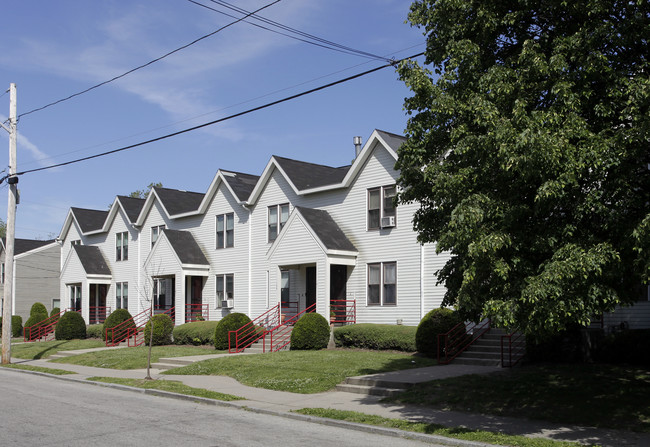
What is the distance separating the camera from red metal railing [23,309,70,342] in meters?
42.1

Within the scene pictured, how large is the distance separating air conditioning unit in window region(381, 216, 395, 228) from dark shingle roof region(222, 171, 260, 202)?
9.17m

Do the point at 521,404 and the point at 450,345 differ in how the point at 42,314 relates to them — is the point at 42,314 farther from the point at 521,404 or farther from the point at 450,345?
the point at 521,404

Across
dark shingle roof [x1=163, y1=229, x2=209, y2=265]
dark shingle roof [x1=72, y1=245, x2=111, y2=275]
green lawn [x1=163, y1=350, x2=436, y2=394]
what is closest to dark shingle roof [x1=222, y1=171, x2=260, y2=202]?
dark shingle roof [x1=163, y1=229, x2=209, y2=265]

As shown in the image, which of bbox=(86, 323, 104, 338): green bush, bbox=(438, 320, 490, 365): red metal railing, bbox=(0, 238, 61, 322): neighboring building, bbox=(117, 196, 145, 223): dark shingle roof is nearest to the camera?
bbox=(438, 320, 490, 365): red metal railing

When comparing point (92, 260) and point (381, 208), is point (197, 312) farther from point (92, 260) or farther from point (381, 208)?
→ point (381, 208)

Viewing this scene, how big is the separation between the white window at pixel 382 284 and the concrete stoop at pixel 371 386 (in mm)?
9248

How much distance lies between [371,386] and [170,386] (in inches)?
217

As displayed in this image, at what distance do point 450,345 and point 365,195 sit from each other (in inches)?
332

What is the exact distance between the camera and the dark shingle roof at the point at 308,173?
29.8 meters

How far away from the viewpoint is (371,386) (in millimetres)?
15883

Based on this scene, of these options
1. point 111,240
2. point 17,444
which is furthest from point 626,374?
point 111,240

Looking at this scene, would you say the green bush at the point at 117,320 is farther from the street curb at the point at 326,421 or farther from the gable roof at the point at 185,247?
the street curb at the point at 326,421

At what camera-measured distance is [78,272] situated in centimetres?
4278

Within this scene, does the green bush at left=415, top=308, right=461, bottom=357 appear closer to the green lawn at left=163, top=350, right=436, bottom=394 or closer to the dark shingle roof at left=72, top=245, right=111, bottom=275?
the green lawn at left=163, top=350, right=436, bottom=394
